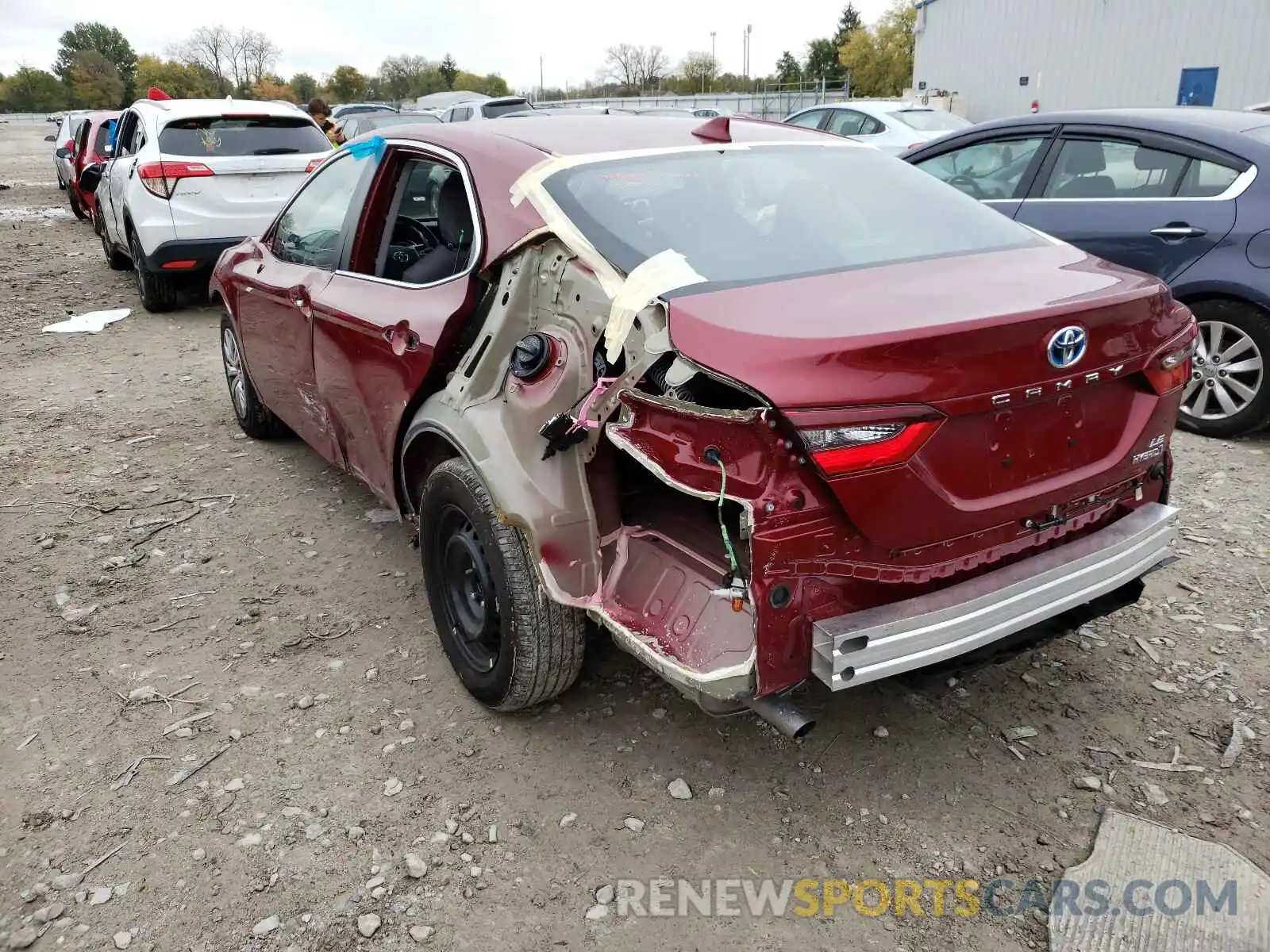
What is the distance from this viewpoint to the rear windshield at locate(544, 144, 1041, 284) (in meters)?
2.60

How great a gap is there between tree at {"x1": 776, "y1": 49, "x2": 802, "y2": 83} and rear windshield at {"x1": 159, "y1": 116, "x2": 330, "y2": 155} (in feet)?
220

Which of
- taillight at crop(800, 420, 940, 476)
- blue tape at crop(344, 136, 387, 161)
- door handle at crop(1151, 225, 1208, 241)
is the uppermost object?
blue tape at crop(344, 136, 387, 161)

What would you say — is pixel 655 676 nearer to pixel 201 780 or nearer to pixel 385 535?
pixel 201 780

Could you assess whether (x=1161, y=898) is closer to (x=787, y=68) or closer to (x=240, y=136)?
(x=240, y=136)

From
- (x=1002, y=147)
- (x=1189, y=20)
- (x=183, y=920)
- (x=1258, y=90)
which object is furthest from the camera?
(x=1189, y=20)

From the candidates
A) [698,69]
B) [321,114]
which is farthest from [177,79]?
[321,114]

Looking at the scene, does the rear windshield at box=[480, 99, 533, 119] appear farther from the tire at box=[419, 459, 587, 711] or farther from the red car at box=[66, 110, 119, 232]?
the tire at box=[419, 459, 587, 711]

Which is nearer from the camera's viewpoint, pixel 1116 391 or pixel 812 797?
pixel 1116 391

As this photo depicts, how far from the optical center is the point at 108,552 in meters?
4.23

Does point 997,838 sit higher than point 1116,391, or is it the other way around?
point 1116,391

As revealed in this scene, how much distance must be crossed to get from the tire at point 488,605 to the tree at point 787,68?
240 feet

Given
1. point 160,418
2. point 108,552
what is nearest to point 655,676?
point 108,552

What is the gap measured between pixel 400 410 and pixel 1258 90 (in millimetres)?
21121

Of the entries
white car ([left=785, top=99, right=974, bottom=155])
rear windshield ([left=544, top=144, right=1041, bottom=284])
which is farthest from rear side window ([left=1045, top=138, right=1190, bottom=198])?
white car ([left=785, top=99, right=974, bottom=155])
